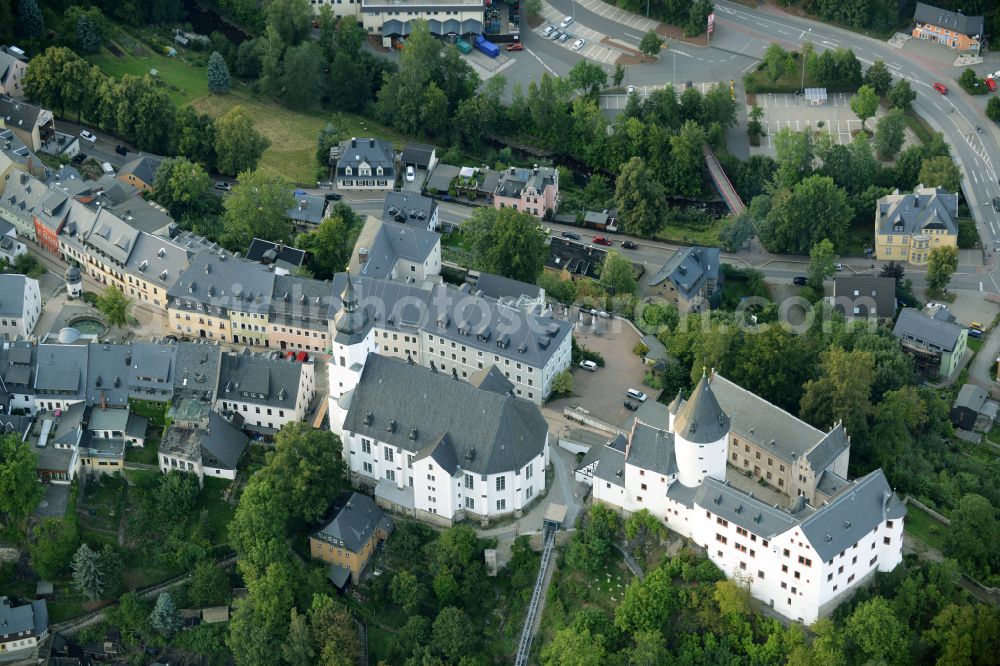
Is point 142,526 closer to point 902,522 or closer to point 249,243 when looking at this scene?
point 249,243

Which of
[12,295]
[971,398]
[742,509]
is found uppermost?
[742,509]

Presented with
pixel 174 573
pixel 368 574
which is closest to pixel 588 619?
pixel 368 574

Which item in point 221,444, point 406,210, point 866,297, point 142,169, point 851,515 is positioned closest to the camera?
point 851,515

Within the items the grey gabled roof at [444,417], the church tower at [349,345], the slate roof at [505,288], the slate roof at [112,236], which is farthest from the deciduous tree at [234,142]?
the grey gabled roof at [444,417]

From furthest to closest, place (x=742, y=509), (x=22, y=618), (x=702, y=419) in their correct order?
(x=22, y=618), (x=702, y=419), (x=742, y=509)

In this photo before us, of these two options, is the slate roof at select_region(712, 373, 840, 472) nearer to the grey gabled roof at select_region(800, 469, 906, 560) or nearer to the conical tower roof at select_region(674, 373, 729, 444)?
the grey gabled roof at select_region(800, 469, 906, 560)

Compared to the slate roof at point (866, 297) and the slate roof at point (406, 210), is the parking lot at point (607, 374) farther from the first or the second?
the slate roof at point (866, 297)

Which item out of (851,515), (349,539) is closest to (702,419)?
(851,515)

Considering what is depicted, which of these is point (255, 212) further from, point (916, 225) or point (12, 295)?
point (916, 225)
